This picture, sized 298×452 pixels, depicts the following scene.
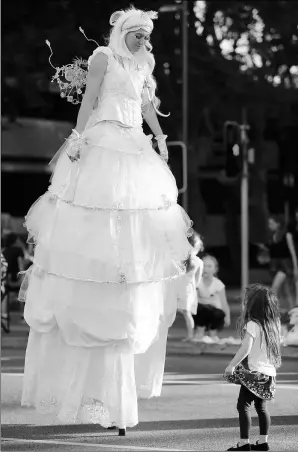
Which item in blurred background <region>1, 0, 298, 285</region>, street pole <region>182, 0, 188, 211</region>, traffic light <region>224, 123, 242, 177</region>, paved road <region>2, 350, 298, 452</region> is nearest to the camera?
paved road <region>2, 350, 298, 452</region>

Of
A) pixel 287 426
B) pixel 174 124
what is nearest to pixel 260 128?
pixel 174 124

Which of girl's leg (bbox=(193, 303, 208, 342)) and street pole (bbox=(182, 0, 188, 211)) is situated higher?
street pole (bbox=(182, 0, 188, 211))

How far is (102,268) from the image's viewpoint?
8.98 metres

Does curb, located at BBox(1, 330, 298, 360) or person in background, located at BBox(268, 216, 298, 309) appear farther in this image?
person in background, located at BBox(268, 216, 298, 309)

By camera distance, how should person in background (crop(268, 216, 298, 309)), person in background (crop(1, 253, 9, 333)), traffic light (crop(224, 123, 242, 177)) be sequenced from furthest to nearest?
1. person in background (crop(268, 216, 298, 309))
2. traffic light (crop(224, 123, 242, 177))
3. person in background (crop(1, 253, 9, 333))

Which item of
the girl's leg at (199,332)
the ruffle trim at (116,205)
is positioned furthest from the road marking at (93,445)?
the girl's leg at (199,332)

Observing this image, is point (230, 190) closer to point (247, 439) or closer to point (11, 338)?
point (11, 338)

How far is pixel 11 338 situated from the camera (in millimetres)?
18391

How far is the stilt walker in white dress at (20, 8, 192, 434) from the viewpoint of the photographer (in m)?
8.98

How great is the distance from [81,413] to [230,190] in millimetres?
30904

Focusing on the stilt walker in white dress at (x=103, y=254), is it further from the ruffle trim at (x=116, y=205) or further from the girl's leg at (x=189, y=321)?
the girl's leg at (x=189, y=321)

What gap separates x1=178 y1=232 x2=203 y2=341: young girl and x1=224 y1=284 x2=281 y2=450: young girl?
25.7 ft

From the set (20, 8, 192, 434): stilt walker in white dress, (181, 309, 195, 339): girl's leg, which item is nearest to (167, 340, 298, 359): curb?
(181, 309, 195, 339): girl's leg

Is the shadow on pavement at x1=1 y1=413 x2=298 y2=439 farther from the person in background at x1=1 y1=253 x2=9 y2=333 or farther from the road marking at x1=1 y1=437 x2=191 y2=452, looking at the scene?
the person in background at x1=1 y1=253 x2=9 y2=333
